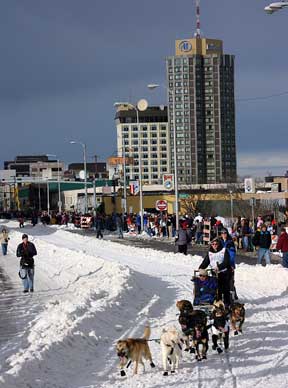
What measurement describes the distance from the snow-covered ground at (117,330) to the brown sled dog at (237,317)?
0.21 meters

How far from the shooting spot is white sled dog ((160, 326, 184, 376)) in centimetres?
914

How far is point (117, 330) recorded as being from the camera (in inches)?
489

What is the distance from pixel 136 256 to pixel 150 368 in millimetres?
22415

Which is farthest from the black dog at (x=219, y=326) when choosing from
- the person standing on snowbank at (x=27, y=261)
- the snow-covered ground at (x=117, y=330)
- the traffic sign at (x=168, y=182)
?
the traffic sign at (x=168, y=182)

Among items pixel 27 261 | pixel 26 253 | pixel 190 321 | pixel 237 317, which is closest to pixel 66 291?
pixel 27 261

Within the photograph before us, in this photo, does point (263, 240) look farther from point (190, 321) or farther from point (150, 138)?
point (150, 138)

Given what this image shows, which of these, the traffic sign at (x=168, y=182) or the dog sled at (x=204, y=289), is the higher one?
the traffic sign at (x=168, y=182)

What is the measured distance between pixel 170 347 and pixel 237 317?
283 centimetres

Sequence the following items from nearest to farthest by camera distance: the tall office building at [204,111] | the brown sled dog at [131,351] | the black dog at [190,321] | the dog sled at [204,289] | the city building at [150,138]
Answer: the brown sled dog at [131,351] → the black dog at [190,321] → the dog sled at [204,289] → the tall office building at [204,111] → the city building at [150,138]

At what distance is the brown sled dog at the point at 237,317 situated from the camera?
11700 mm

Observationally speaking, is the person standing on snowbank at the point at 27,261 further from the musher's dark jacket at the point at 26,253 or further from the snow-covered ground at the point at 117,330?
the snow-covered ground at the point at 117,330

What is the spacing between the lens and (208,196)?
260ft

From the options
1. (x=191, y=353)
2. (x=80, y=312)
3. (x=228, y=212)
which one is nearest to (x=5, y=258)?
(x=80, y=312)

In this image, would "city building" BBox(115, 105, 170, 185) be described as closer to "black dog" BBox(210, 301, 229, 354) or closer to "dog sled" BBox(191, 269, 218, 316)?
"dog sled" BBox(191, 269, 218, 316)
